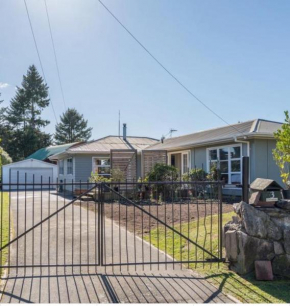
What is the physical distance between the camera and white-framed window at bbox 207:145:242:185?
1435 centimetres

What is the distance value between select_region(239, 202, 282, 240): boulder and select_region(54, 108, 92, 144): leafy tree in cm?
5084

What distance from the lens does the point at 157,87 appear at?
705 inches

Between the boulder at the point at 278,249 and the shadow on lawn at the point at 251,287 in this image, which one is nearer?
the shadow on lawn at the point at 251,287

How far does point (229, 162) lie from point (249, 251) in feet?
33.7

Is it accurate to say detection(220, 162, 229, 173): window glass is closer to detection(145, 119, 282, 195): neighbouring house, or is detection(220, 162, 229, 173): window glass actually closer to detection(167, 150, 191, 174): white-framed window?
detection(145, 119, 282, 195): neighbouring house

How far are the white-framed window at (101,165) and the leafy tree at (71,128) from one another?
32941mm

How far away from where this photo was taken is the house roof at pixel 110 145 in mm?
21642

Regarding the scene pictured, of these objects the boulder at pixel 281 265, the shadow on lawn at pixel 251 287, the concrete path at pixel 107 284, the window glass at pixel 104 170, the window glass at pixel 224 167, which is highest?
the window glass at pixel 224 167

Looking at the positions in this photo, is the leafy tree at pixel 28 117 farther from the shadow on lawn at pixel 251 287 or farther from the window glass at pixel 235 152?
the shadow on lawn at pixel 251 287

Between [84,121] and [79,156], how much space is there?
34737 millimetres

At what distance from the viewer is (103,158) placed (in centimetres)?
2233

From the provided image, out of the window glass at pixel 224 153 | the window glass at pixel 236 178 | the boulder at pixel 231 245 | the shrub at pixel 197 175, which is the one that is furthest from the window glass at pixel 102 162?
the boulder at pixel 231 245

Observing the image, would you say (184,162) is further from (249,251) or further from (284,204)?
(249,251)

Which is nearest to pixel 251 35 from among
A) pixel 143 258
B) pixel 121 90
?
pixel 121 90
